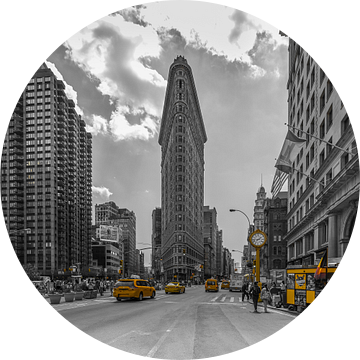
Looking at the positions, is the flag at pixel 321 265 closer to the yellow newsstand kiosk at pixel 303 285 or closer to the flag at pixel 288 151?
the yellow newsstand kiosk at pixel 303 285

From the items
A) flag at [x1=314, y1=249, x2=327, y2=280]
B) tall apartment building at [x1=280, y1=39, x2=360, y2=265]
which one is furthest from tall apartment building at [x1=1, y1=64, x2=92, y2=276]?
flag at [x1=314, y1=249, x2=327, y2=280]

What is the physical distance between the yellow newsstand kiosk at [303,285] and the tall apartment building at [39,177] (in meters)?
113

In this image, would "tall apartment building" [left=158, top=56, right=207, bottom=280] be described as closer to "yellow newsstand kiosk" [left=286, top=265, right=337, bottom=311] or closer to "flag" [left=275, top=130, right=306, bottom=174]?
"flag" [left=275, top=130, right=306, bottom=174]

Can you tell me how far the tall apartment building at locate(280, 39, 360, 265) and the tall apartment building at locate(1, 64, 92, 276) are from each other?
94.9m

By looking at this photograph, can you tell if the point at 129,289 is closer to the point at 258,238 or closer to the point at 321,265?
the point at 258,238

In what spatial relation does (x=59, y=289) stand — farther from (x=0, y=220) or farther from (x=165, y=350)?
(x=0, y=220)

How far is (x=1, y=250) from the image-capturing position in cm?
429

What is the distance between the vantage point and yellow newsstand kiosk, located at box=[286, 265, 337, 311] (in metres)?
16.6

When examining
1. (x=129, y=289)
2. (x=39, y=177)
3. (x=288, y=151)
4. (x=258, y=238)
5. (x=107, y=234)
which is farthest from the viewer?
(x=39, y=177)

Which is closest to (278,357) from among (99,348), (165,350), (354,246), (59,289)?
(354,246)

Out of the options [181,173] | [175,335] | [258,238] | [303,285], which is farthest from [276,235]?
[175,335]

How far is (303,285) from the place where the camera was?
18.3m

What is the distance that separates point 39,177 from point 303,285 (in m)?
124

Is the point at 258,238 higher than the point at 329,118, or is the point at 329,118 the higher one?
the point at 329,118
